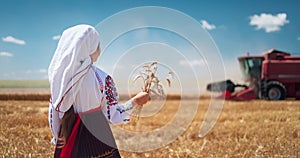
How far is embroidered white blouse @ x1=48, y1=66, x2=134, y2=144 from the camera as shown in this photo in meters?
2.26

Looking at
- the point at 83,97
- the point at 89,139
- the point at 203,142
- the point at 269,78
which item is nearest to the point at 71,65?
the point at 83,97

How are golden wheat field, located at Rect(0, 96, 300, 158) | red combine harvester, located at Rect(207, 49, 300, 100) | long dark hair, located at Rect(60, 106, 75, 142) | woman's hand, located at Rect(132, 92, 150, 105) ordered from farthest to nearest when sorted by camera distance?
red combine harvester, located at Rect(207, 49, 300, 100), golden wheat field, located at Rect(0, 96, 300, 158), woman's hand, located at Rect(132, 92, 150, 105), long dark hair, located at Rect(60, 106, 75, 142)

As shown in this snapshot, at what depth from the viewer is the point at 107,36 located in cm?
227

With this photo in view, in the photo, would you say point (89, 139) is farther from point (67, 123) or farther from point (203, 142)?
point (203, 142)

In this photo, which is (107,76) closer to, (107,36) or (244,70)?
(107,36)

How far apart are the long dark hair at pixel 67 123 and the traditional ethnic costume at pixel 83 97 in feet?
0.08

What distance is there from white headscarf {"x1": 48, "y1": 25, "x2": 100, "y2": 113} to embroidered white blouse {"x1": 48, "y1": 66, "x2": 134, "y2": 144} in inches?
3.6

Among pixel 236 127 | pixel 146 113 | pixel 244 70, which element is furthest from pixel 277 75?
pixel 146 113

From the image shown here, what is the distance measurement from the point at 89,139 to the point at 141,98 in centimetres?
45

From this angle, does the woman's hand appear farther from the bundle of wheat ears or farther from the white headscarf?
the white headscarf

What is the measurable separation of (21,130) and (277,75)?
44.2 feet

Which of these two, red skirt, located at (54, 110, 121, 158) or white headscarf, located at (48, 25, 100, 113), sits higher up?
white headscarf, located at (48, 25, 100, 113)

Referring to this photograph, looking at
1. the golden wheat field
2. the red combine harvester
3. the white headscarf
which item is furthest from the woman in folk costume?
the red combine harvester

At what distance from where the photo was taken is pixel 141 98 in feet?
7.93
